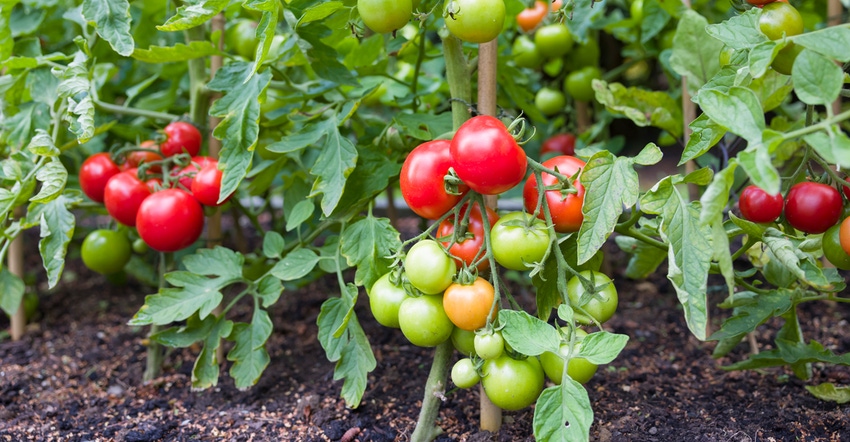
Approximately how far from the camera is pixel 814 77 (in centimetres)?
70

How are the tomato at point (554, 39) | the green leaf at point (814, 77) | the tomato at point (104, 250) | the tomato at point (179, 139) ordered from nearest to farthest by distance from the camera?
the green leaf at point (814, 77), the tomato at point (179, 139), the tomato at point (104, 250), the tomato at point (554, 39)

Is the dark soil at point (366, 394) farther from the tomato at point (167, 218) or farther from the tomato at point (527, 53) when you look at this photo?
the tomato at point (527, 53)

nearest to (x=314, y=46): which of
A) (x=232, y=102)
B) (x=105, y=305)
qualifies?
(x=232, y=102)

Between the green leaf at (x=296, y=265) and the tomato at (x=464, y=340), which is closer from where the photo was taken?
the tomato at (x=464, y=340)

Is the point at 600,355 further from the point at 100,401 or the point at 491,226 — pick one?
the point at 100,401

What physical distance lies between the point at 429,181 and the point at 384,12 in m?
0.23

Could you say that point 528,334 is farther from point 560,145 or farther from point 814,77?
point 560,145

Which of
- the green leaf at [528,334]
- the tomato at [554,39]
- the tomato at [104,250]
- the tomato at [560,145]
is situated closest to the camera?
the green leaf at [528,334]

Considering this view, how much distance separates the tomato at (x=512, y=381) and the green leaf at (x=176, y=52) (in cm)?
72

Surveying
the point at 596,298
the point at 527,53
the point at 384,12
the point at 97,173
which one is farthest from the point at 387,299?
the point at 527,53

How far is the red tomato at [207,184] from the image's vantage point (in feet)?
3.88

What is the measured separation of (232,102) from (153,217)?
275 millimetres

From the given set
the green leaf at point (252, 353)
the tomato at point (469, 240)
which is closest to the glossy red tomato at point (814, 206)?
the tomato at point (469, 240)

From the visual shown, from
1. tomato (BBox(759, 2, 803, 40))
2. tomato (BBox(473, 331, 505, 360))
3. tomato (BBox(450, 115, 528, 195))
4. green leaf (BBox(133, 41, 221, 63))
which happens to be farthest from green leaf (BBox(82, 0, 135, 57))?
tomato (BBox(759, 2, 803, 40))
